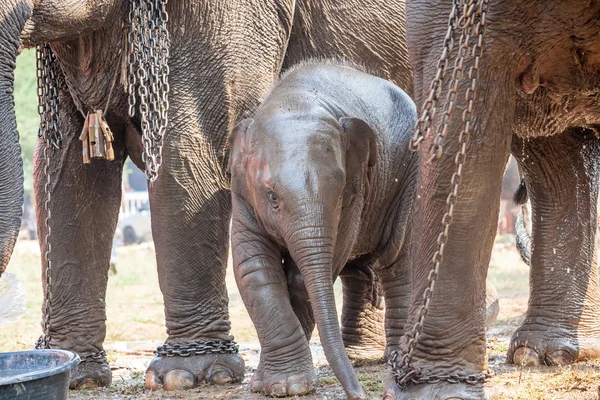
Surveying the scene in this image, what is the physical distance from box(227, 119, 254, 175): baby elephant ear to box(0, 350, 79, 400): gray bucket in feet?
3.76

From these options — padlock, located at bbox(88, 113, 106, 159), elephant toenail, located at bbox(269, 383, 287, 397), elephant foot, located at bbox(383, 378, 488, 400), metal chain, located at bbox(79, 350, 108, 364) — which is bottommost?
elephant foot, located at bbox(383, 378, 488, 400)

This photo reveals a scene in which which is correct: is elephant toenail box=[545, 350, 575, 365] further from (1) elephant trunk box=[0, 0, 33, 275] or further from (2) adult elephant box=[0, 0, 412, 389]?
(1) elephant trunk box=[0, 0, 33, 275]

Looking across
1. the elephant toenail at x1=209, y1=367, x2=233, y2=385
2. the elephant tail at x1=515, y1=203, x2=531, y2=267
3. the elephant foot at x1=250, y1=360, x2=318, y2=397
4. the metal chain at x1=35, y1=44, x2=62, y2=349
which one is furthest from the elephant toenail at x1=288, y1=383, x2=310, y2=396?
the elephant tail at x1=515, y1=203, x2=531, y2=267

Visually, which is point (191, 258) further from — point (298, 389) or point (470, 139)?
point (470, 139)

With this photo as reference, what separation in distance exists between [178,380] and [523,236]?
12.9 feet

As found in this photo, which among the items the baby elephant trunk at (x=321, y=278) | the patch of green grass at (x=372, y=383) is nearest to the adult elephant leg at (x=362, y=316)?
the patch of green grass at (x=372, y=383)

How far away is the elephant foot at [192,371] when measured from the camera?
491cm

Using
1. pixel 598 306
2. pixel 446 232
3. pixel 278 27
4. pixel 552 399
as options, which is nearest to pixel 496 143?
pixel 446 232

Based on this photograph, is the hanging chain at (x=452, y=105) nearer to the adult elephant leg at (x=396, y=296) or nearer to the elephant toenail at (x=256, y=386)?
the elephant toenail at (x=256, y=386)

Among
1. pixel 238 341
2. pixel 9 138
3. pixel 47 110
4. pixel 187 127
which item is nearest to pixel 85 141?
pixel 47 110

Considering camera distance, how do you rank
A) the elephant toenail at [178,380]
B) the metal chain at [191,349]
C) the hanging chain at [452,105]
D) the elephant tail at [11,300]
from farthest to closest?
the elephant tail at [11,300]
the metal chain at [191,349]
the elephant toenail at [178,380]
the hanging chain at [452,105]

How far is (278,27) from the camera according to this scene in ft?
17.0

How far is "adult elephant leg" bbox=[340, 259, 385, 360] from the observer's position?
222 inches

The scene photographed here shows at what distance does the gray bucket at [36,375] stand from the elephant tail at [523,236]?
14.9ft
